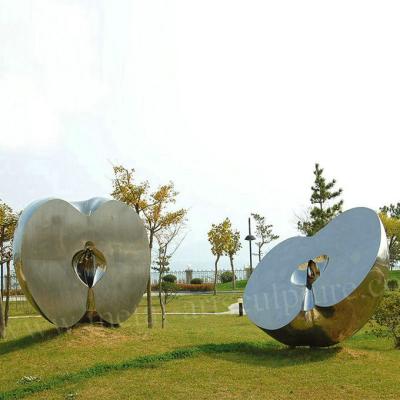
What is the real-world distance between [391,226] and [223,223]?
48.1 feet

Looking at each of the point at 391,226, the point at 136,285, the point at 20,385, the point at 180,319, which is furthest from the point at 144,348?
the point at 391,226

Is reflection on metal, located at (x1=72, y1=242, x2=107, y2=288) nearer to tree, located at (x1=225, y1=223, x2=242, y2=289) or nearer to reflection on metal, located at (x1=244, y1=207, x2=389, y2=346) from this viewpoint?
reflection on metal, located at (x1=244, y1=207, x2=389, y2=346)

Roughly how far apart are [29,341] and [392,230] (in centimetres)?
4091

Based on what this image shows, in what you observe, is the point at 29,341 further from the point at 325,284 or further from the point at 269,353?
the point at 325,284

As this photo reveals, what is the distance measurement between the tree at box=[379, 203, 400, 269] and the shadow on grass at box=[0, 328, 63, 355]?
30.4 meters

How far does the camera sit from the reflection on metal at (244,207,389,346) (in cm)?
1071

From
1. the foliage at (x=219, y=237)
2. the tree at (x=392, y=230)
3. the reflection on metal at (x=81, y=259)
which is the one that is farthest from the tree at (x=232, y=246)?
the reflection on metal at (x=81, y=259)

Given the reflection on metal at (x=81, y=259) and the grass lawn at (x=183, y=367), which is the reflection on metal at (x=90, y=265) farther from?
the grass lawn at (x=183, y=367)

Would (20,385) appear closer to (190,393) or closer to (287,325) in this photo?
(190,393)

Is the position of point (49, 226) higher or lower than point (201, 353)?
higher

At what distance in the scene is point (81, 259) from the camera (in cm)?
1381

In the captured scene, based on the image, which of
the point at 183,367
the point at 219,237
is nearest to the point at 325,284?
the point at 183,367

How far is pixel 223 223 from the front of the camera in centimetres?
4728

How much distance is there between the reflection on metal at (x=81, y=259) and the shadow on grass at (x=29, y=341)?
540 mm
